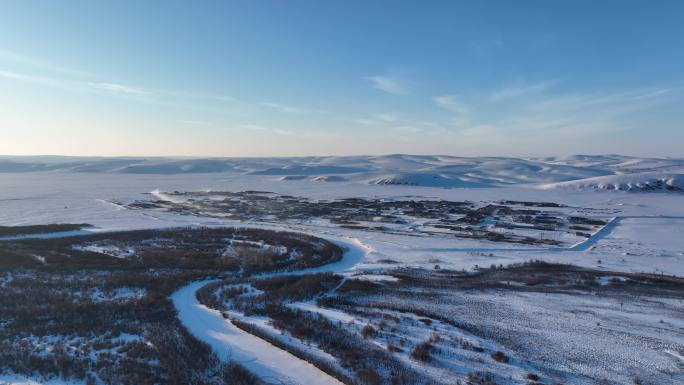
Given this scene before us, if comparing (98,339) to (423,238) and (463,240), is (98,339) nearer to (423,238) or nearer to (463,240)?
(423,238)

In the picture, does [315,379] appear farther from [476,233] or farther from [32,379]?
[476,233]

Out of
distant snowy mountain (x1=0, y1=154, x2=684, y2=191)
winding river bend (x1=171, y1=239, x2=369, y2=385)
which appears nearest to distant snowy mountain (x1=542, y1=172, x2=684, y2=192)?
distant snowy mountain (x1=0, y1=154, x2=684, y2=191)

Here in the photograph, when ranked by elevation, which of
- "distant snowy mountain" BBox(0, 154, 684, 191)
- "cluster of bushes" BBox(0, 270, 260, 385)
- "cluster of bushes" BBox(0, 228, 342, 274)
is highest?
"distant snowy mountain" BBox(0, 154, 684, 191)

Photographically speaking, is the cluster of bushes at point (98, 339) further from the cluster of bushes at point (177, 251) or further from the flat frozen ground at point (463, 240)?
the flat frozen ground at point (463, 240)

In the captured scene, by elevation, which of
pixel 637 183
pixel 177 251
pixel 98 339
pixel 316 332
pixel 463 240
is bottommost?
pixel 177 251

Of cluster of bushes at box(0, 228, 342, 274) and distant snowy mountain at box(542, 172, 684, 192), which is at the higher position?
distant snowy mountain at box(542, 172, 684, 192)

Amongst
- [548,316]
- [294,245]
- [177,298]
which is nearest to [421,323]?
[548,316]

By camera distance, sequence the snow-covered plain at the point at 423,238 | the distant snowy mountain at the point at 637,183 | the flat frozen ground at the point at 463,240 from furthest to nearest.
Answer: the distant snowy mountain at the point at 637,183 → the flat frozen ground at the point at 463,240 → the snow-covered plain at the point at 423,238

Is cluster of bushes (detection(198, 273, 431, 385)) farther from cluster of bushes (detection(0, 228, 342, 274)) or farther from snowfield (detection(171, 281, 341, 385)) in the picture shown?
cluster of bushes (detection(0, 228, 342, 274))

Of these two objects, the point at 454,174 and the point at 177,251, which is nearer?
the point at 177,251

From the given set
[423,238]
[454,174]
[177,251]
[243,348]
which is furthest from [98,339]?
[454,174]

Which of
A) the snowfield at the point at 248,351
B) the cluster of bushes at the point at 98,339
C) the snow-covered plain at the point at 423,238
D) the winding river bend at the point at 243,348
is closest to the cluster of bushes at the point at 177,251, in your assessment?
the snow-covered plain at the point at 423,238
